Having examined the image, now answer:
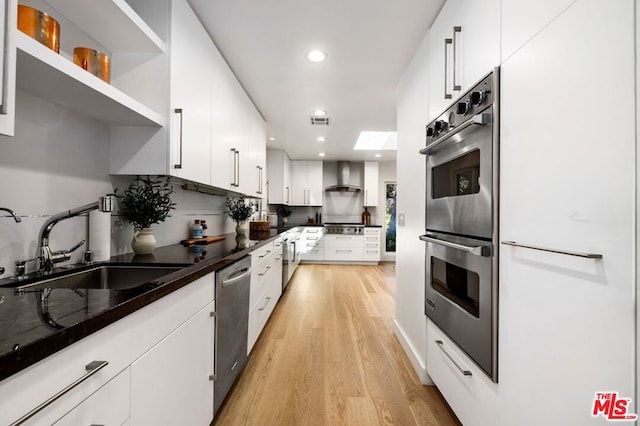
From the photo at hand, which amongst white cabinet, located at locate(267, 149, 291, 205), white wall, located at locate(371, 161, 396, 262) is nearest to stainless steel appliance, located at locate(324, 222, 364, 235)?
white wall, located at locate(371, 161, 396, 262)

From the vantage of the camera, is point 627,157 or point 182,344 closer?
point 627,157

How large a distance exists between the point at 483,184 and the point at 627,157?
1.88 ft

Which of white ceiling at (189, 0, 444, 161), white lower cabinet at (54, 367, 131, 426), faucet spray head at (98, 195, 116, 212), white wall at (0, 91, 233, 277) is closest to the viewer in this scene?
white lower cabinet at (54, 367, 131, 426)

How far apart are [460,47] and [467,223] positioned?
3.04 ft

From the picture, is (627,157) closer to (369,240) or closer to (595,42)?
(595,42)

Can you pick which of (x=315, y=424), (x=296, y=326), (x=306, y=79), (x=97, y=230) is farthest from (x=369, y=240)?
(x=97, y=230)

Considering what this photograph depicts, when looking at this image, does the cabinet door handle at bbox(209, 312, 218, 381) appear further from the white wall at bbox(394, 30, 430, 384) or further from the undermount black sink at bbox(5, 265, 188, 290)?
the white wall at bbox(394, 30, 430, 384)

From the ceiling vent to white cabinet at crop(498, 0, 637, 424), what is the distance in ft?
9.04

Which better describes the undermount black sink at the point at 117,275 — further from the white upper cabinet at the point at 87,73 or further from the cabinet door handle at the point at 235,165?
the cabinet door handle at the point at 235,165

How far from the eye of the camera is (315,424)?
152cm

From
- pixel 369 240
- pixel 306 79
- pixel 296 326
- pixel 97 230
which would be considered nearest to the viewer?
pixel 97 230

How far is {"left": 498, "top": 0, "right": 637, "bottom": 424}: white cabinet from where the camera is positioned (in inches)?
27.0

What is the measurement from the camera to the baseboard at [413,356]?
188 cm

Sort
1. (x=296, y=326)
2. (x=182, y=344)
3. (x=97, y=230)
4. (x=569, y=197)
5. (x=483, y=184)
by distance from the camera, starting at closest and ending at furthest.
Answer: (x=569, y=197)
(x=182, y=344)
(x=483, y=184)
(x=97, y=230)
(x=296, y=326)
